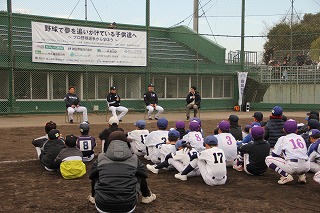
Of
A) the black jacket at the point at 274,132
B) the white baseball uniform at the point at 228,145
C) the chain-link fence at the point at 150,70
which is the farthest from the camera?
the chain-link fence at the point at 150,70

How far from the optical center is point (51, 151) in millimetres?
6961

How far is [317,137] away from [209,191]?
7.87 feet

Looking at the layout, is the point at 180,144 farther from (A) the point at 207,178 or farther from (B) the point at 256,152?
(B) the point at 256,152

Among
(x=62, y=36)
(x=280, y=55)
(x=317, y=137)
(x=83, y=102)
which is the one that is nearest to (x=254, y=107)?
(x=280, y=55)

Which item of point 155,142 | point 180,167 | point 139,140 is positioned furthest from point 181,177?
point 139,140

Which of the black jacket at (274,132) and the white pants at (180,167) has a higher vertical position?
the black jacket at (274,132)

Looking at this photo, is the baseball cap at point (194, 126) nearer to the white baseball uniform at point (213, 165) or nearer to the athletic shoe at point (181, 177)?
the athletic shoe at point (181, 177)

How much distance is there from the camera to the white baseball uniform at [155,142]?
760cm

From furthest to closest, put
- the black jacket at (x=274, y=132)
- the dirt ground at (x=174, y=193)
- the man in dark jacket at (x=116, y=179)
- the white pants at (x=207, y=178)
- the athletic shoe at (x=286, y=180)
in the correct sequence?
the black jacket at (x=274, y=132), the athletic shoe at (x=286, y=180), the white pants at (x=207, y=178), the dirt ground at (x=174, y=193), the man in dark jacket at (x=116, y=179)

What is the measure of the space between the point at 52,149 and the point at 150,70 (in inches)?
560

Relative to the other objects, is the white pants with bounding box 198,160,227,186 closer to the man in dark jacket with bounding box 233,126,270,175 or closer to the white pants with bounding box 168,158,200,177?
the white pants with bounding box 168,158,200,177

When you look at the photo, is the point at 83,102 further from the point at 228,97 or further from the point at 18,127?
the point at 228,97

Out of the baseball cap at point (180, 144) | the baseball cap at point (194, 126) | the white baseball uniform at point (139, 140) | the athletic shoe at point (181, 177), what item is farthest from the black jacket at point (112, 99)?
the athletic shoe at point (181, 177)

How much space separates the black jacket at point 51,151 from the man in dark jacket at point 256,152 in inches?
137
